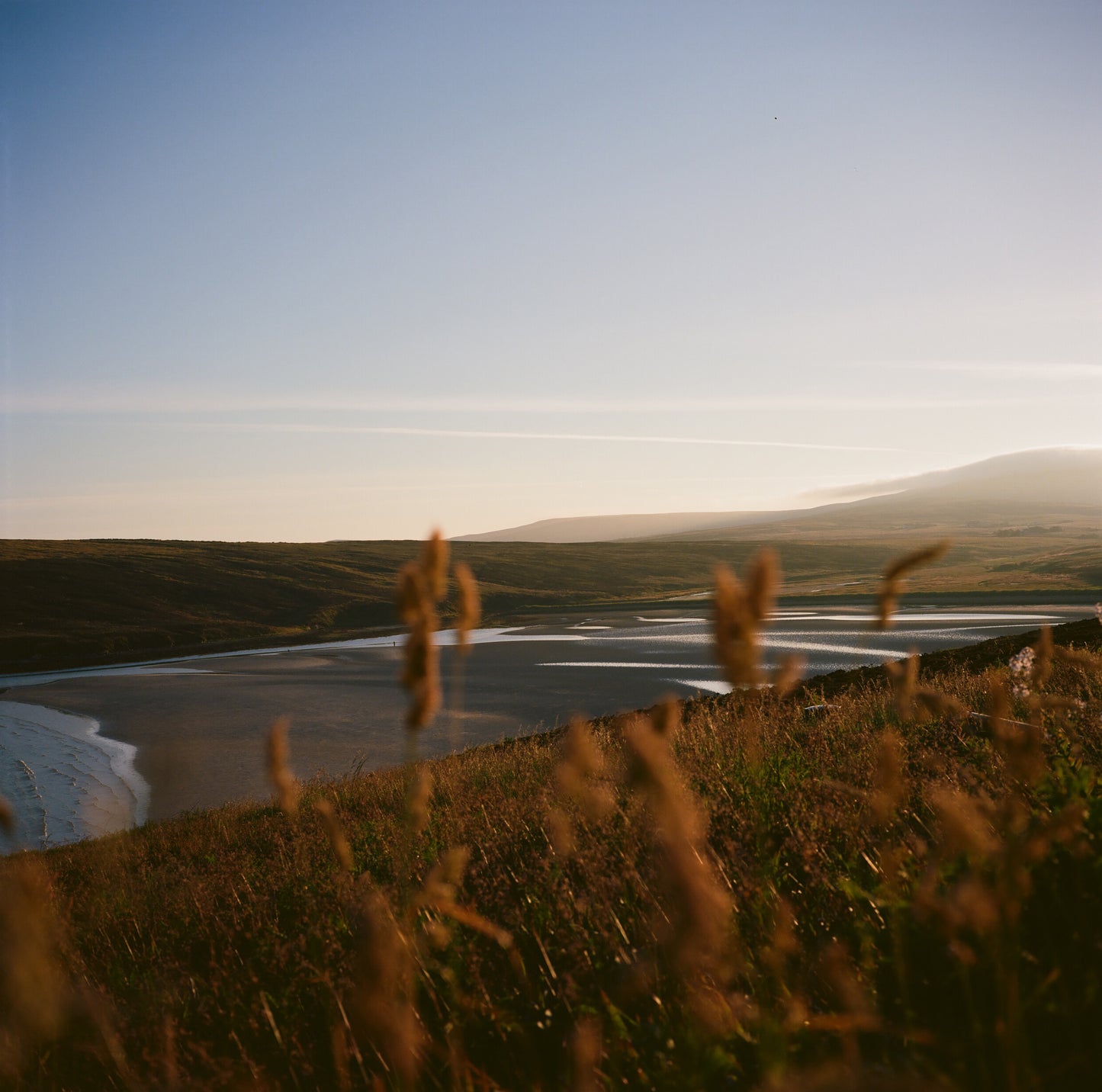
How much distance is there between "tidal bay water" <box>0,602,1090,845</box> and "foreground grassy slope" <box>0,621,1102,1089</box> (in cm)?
311

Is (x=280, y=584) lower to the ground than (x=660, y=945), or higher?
lower

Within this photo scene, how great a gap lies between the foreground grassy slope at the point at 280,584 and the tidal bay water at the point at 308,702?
10.8 meters

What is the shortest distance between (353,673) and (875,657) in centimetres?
2020

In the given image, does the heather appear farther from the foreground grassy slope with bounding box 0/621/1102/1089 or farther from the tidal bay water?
the tidal bay water

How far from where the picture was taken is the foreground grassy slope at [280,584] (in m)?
52.8

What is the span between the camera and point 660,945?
8.63 feet

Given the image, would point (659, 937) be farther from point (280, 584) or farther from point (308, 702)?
point (280, 584)

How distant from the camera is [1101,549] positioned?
84938mm

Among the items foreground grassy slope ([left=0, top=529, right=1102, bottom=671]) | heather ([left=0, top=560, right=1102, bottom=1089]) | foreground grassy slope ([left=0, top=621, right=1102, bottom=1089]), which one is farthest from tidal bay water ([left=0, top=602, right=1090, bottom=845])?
foreground grassy slope ([left=0, top=529, right=1102, bottom=671])

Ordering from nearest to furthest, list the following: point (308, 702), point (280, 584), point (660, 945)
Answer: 1. point (660, 945)
2. point (308, 702)
3. point (280, 584)

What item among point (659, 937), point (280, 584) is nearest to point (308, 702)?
point (659, 937)

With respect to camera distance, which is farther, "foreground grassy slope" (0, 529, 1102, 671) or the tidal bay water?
"foreground grassy slope" (0, 529, 1102, 671)

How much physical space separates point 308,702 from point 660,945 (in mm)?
25554

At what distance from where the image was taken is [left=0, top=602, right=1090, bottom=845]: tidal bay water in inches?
660
